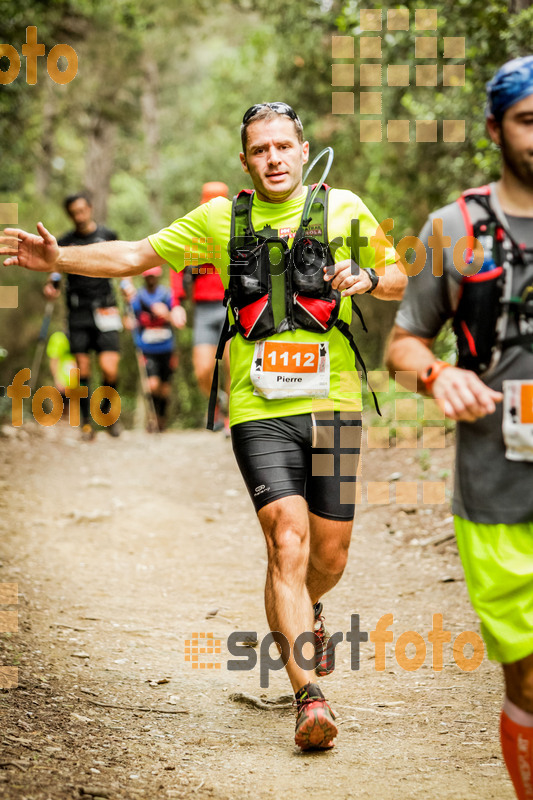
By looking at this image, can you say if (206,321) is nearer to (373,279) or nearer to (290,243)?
(290,243)

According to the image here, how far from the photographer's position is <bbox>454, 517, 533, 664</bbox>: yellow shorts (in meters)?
2.47

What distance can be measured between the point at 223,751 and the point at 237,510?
5.63 m

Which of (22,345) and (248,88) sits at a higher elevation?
(248,88)

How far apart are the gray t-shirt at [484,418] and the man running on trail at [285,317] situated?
1.00m

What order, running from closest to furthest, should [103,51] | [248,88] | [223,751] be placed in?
[223,751], [103,51], [248,88]

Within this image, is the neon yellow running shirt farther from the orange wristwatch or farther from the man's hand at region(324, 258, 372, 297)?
the orange wristwatch

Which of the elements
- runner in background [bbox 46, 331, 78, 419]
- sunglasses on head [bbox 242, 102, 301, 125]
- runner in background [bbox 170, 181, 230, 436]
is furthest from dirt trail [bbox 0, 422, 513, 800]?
runner in background [bbox 46, 331, 78, 419]

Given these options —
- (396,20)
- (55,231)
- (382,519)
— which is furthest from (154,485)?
(55,231)

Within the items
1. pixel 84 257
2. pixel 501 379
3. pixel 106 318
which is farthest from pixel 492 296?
pixel 106 318

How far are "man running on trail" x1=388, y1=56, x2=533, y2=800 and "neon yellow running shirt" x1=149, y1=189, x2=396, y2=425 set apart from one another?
128 centimetres

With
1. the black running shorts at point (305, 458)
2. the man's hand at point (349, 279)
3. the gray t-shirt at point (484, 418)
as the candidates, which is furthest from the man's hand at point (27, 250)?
the gray t-shirt at point (484, 418)

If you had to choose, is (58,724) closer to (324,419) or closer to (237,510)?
(324,419)

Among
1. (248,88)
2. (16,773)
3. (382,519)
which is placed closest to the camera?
(16,773)

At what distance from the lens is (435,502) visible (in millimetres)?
8711
